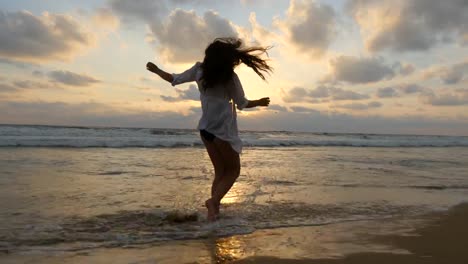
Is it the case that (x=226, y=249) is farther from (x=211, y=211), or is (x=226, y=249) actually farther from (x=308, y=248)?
(x=211, y=211)

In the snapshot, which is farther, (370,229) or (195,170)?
(195,170)

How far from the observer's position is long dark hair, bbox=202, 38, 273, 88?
433 cm

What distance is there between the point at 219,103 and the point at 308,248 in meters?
1.75

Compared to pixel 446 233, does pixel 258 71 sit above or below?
above

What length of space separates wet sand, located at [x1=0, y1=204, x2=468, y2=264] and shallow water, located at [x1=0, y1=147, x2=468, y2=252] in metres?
0.22

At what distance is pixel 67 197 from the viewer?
559cm

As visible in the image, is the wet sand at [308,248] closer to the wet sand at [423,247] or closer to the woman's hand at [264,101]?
the wet sand at [423,247]

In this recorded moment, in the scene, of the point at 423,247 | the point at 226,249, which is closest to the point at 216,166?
the point at 226,249

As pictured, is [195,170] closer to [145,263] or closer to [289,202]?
[289,202]

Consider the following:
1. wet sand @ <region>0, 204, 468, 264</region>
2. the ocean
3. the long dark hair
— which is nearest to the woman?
the long dark hair

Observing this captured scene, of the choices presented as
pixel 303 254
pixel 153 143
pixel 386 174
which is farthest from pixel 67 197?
pixel 153 143

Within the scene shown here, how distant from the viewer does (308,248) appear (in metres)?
3.52

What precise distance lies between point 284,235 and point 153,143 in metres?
16.7

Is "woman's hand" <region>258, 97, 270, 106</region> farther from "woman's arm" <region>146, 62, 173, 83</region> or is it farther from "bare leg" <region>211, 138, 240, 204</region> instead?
"woman's arm" <region>146, 62, 173, 83</region>
